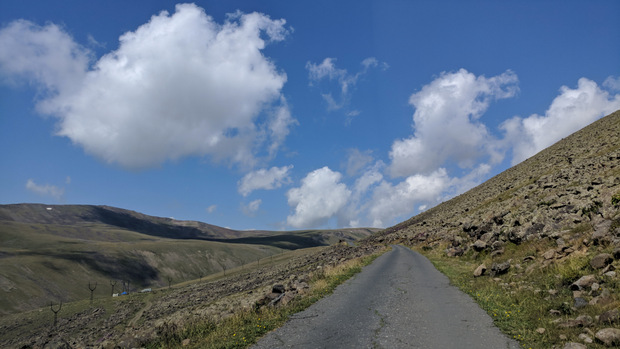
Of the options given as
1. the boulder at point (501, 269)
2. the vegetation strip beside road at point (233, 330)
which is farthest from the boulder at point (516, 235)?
the vegetation strip beside road at point (233, 330)

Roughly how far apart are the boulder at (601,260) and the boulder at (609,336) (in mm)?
5958

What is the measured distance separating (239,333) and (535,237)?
20.2 metres

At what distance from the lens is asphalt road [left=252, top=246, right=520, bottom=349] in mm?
9695

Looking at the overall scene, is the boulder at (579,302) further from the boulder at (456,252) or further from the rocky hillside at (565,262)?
the boulder at (456,252)

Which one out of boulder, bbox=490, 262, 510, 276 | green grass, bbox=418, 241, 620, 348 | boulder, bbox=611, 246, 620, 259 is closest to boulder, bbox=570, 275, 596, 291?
green grass, bbox=418, 241, 620, 348

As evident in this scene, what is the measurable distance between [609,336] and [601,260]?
6389mm

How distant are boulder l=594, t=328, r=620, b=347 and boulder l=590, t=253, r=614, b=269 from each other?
19.5 ft

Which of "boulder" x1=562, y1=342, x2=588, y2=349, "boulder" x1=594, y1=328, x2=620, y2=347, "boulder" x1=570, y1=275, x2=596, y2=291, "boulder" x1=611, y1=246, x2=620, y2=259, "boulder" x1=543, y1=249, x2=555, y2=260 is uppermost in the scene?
"boulder" x1=611, y1=246, x2=620, y2=259

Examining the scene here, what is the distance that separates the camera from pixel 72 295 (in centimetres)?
13775

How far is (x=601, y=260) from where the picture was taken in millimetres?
12656

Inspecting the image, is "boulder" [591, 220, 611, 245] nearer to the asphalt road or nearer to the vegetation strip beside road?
the asphalt road

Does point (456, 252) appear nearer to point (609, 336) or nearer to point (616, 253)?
point (616, 253)

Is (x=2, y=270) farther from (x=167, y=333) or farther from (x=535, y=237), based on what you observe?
(x=535, y=237)

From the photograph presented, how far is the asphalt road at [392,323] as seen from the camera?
9695 millimetres
